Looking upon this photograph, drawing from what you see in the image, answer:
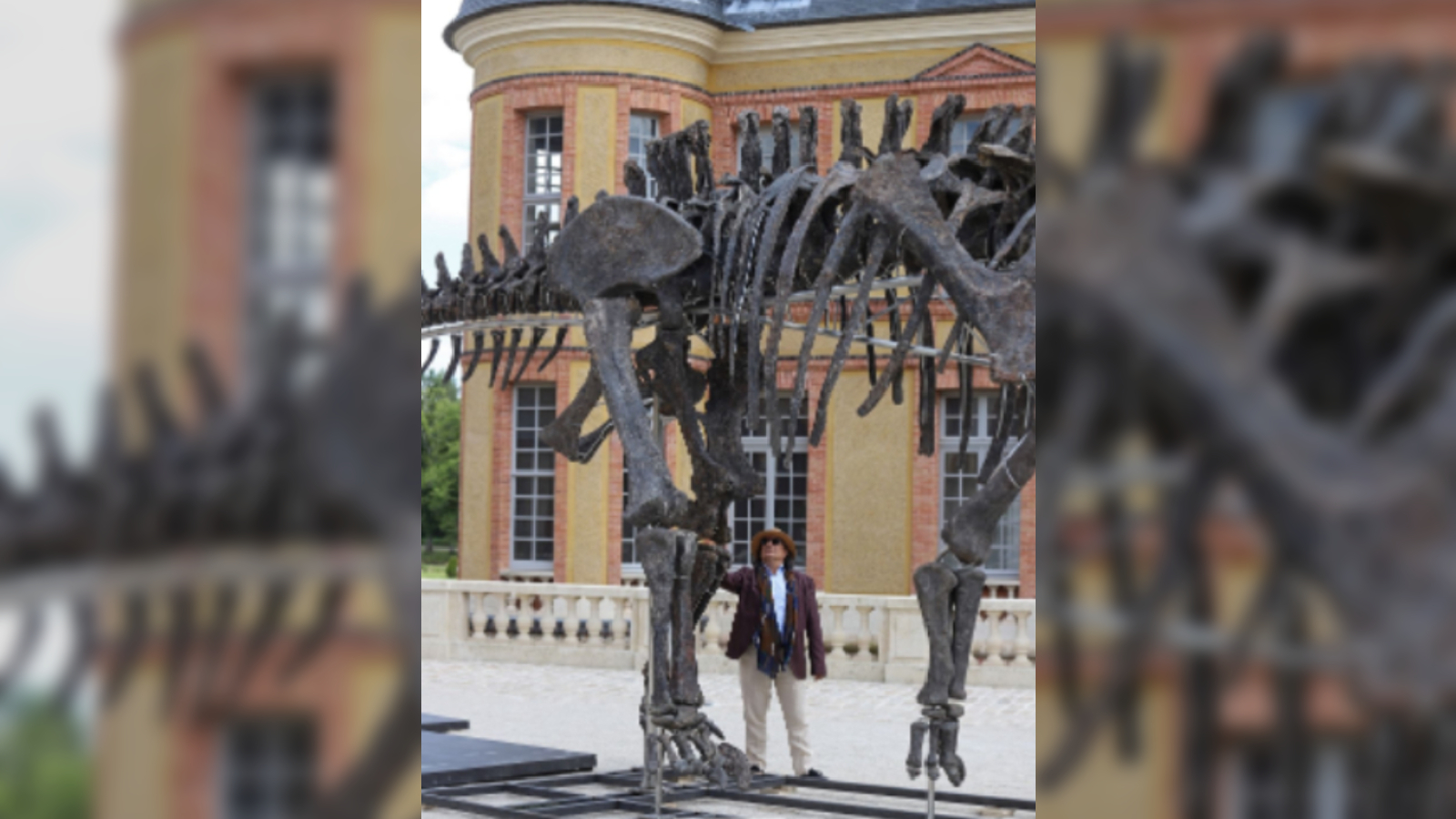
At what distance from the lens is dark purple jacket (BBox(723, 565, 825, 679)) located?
10914 mm

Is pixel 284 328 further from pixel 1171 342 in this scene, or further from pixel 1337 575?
pixel 1337 575

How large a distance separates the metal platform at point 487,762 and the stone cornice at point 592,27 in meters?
14.9

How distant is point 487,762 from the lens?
33.7 ft

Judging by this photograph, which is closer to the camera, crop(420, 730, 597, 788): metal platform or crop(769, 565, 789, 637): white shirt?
crop(420, 730, 597, 788): metal platform

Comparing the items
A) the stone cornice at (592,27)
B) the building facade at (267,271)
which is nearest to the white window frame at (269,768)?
the building facade at (267,271)

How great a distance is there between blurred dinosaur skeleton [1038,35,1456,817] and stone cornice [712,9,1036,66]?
76.4 feet

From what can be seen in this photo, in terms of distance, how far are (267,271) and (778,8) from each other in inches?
989

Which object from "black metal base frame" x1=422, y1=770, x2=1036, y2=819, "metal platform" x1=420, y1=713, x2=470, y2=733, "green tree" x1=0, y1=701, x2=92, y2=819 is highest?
"green tree" x1=0, y1=701, x2=92, y2=819

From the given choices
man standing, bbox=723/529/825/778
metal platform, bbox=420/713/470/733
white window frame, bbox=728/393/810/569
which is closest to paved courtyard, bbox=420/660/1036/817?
metal platform, bbox=420/713/470/733

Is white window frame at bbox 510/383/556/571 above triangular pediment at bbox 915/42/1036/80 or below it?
below

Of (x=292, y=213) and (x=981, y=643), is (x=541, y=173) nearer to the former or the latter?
(x=981, y=643)

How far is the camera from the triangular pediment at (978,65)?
23.6 metres

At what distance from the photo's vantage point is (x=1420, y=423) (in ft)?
3.66

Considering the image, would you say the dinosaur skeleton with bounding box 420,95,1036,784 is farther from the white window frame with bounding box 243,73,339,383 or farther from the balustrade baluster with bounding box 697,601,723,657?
the balustrade baluster with bounding box 697,601,723,657
